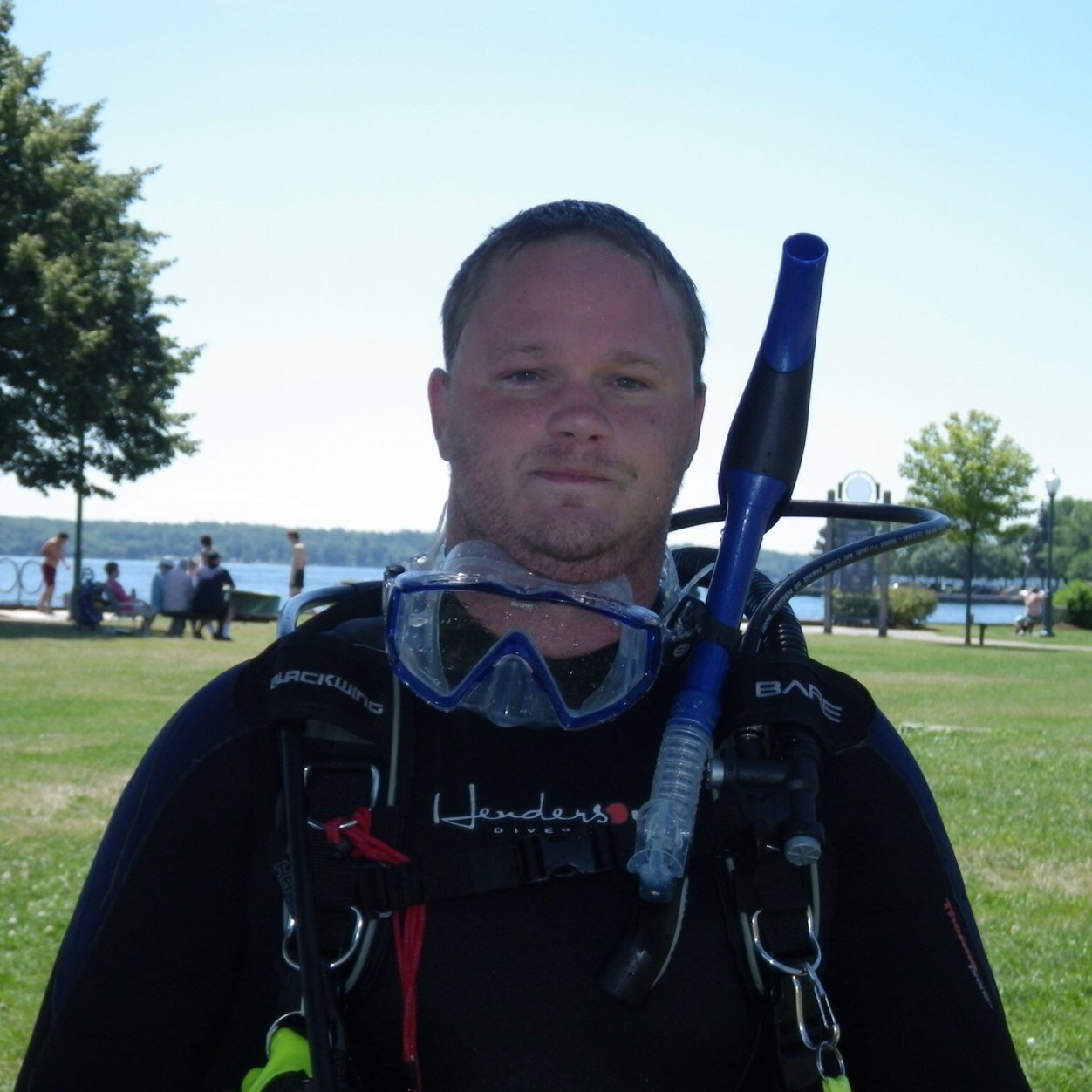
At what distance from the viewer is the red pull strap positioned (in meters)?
1.78

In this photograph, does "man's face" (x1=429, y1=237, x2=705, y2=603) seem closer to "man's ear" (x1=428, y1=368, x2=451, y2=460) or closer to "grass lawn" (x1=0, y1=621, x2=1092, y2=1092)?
"man's ear" (x1=428, y1=368, x2=451, y2=460)

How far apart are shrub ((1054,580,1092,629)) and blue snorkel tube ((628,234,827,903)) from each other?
42.4m

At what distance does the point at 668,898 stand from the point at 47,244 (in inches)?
1193

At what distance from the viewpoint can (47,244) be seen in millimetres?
29062

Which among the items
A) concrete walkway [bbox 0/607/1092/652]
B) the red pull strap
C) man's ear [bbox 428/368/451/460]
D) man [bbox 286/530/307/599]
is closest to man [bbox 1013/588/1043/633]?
concrete walkway [bbox 0/607/1092/652]

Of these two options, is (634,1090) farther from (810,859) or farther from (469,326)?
(469,326)

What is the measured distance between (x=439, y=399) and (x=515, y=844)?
824 mm

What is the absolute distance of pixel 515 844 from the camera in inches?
73.5

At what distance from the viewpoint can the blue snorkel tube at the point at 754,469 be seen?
1.82m

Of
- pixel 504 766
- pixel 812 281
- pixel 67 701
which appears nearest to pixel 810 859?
pixel 504 766

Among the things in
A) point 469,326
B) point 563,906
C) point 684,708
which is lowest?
point 563,906

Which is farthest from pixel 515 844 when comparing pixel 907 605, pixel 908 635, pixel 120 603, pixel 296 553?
pixel 907 605

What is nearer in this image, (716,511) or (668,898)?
(668,898)

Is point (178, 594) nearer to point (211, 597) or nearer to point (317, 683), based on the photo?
point (211, 597)
